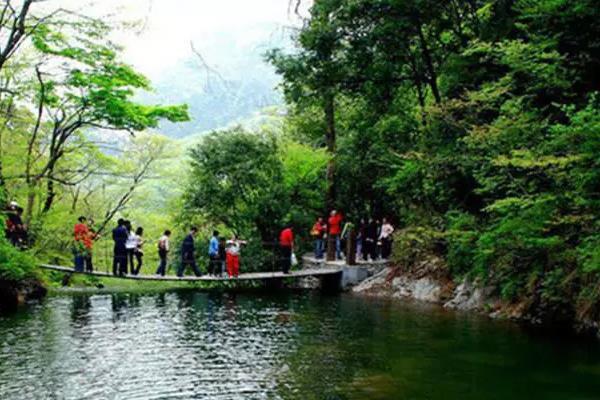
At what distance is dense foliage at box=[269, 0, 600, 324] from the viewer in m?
12.8

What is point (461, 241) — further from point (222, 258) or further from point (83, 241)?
point (83, 241)

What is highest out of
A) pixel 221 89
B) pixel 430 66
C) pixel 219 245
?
pixel 221 89

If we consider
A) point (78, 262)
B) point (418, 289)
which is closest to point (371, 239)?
point (418, 289)

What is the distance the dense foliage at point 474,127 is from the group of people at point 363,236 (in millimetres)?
1415

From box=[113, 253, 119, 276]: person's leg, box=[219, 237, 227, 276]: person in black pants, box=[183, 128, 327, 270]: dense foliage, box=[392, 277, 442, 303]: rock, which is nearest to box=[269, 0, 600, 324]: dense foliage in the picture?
box=[392, 277, 442, 303]: rock

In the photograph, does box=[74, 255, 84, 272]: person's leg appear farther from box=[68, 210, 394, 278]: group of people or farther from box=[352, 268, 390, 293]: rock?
box=[352, 268, 390, 293]: rock

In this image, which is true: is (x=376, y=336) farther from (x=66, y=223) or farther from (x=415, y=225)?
(x=66, y=223)

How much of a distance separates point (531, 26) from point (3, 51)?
14047 millimetres

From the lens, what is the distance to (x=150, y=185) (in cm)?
4353

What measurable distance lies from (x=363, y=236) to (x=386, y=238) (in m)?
0.83

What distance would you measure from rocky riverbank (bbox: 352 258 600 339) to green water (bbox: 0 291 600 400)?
3.11 feet

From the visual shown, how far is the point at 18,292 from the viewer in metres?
17.9

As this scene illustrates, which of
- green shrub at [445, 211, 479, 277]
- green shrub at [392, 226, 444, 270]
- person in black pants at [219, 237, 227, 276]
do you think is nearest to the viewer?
green shrub at [445, 211, 479, 277]

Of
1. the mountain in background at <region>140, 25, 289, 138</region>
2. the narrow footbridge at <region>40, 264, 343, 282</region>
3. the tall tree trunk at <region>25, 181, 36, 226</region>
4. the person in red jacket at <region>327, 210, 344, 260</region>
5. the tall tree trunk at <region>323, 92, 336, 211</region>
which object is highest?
the mountain in background at <region>140, 25, 289, 138</region>
